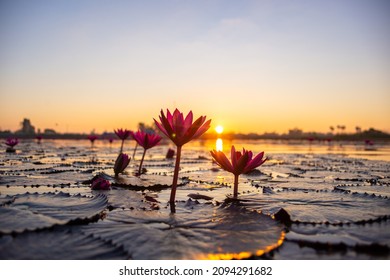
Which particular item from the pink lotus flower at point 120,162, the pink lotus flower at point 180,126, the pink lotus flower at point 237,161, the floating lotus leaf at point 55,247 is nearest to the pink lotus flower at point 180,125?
the pink lotus flower at point 180,126

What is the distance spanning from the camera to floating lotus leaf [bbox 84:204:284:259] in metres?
1.61

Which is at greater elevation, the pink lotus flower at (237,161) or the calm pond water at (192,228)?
the pink lotus flower at (237,161)

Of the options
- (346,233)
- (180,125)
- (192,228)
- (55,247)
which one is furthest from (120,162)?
(346,233)

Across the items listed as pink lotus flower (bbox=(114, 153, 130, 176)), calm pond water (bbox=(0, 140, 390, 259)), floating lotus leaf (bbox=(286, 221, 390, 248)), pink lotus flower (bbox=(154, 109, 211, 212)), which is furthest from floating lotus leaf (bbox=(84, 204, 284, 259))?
pink lotus flower (bbox=(114, 153, 130, 176))

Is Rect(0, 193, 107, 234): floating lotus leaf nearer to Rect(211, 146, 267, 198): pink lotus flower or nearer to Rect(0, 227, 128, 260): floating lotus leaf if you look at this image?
Rect(0, 227, 128, 260): floating lotus leaf

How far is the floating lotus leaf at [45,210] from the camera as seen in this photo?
195 centimetres

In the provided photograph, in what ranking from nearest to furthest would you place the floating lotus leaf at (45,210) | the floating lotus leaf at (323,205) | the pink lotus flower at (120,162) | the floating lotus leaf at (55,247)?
the floating lotus leaf at (55,247)
the floating lotus leaf at (45,210)
the floating lotus leaf at (323,205)
the pink lotus flower at (120,162)

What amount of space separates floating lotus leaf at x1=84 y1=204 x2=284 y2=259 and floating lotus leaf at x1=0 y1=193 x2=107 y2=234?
0.20 meters

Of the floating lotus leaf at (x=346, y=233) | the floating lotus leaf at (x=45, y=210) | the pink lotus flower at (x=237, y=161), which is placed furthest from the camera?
the pink lotus flower at (x=237, y=161)

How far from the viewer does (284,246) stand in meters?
1.78

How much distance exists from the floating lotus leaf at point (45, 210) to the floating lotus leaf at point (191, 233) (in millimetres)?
202

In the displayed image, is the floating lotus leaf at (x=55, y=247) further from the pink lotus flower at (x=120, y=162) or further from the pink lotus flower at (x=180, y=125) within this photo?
the pink lotus flower at (x=120, y=162)

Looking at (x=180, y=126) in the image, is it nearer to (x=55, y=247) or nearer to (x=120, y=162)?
(x=55, y=247)
